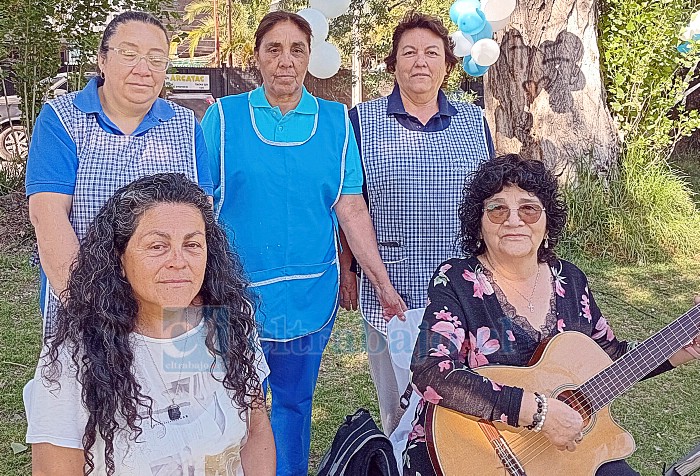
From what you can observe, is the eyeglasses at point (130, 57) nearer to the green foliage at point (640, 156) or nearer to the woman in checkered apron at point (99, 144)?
the woman in checkered apron at point (99, 144)

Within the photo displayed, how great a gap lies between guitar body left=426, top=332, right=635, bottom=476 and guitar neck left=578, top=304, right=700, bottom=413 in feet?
0.12

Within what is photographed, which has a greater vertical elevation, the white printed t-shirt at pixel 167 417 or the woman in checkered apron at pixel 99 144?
the woman in checkered apron at pixel 99 144

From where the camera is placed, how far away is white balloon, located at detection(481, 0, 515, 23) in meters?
5.00

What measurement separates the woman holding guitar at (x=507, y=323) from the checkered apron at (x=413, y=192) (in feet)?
1.13

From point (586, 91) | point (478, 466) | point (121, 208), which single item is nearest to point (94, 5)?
point (586, 91)

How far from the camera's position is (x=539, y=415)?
2.08 meters

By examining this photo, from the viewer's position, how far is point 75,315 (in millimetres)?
1765

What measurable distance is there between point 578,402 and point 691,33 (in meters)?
5.26

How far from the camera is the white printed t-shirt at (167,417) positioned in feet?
5.48

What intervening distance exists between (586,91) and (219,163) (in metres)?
4.87

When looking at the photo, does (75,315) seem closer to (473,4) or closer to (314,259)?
(314,259)

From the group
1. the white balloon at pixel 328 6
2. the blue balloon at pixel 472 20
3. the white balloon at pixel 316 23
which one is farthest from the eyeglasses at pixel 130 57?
the blue balloon at pixel 472 20

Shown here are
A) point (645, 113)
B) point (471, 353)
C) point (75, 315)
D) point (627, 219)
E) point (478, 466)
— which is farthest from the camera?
point (645, 113)

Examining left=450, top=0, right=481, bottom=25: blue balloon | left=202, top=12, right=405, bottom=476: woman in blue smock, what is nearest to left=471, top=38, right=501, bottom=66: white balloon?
left=450, top=0, right=481, bottom=25: blue balloon
